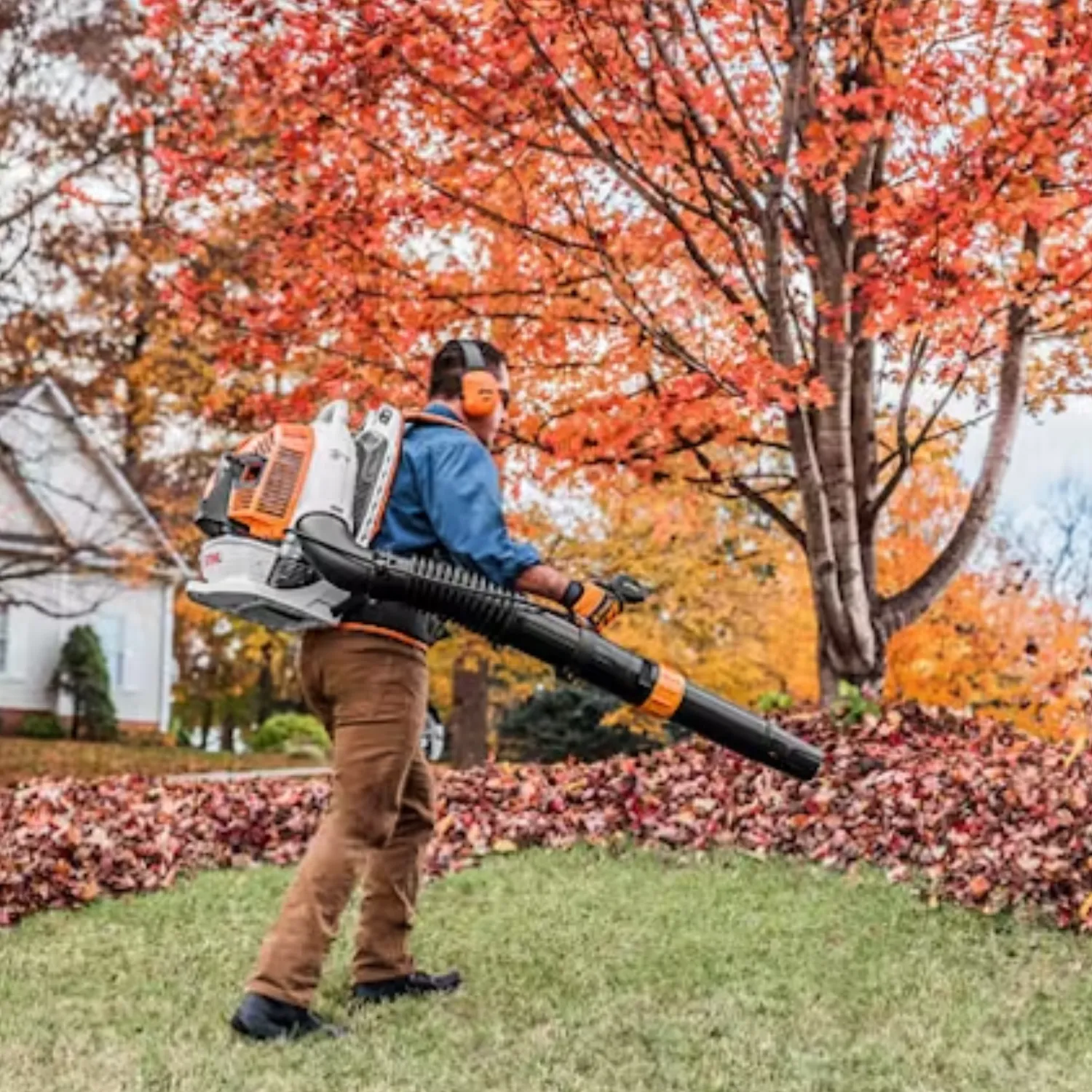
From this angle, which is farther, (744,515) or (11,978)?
(744,515)

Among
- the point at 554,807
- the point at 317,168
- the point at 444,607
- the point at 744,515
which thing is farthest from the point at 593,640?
the point at 744,515

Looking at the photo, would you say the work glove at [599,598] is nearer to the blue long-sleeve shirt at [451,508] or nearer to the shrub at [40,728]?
the blue long-sleeve shirt at [451,508]

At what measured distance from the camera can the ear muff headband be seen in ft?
17.1

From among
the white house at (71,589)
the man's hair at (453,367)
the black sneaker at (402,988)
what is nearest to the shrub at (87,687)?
the white house at (71,589)

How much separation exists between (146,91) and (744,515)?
8.84 m

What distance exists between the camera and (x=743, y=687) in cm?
2183

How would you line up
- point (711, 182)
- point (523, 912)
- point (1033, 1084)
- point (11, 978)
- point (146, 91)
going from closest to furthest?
point (1033, 1084) → point (11, 978) → point (523, 912) → point (711, 182) → point (146, 91)

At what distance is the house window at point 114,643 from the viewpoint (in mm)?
30188

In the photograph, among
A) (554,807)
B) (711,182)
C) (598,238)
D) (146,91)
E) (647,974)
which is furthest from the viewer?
(146,91)

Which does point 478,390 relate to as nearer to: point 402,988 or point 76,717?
point 402,988

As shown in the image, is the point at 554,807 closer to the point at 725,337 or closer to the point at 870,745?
the point at 870,745

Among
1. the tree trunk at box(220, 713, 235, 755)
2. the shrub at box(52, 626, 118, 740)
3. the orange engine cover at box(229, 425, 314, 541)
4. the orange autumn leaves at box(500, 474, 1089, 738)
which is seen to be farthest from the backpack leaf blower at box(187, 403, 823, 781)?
the tree trunk at box(220, 713, 235, 755)

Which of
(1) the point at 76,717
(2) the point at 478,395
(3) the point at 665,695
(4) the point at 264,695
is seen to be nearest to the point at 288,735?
(1) the point at 76,717

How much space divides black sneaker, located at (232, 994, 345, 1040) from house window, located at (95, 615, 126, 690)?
2577 centimetres
